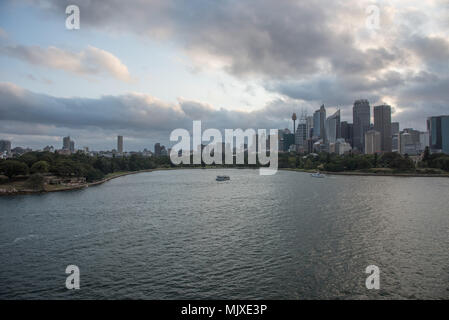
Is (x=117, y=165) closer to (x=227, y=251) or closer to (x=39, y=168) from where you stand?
(x=39, y=168)

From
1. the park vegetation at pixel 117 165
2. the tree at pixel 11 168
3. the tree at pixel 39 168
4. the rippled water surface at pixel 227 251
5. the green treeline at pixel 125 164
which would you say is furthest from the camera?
the green treeline at pixel 125 164

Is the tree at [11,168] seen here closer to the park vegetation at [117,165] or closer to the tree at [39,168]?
the park vegetation at [117,165]

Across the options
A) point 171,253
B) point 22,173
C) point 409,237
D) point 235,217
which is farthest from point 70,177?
point 409,237

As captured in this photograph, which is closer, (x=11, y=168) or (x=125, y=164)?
(x=11, y=168)

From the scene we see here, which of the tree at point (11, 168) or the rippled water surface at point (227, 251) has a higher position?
the tree at point (11, 168)

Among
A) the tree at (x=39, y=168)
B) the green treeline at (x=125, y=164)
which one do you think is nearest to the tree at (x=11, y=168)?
the green treeline at (x=125, y=164)

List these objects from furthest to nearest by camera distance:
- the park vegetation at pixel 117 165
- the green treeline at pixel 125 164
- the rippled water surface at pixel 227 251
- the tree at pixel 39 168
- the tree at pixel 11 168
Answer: the green treeline at pixel 125 164, the tree at pixel 39 168, the park vegetation at pixel 117 165, the tree at pixel 11 168, the rippled water surface at pixel 227 251

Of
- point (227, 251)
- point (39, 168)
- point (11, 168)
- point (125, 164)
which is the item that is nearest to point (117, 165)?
point (125, 164)

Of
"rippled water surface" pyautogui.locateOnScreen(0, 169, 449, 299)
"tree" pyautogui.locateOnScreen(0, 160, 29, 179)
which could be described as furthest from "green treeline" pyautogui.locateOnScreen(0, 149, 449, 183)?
"rippled water surface" pyautogui.locateOnScreen(0, 169, 449, 299)
